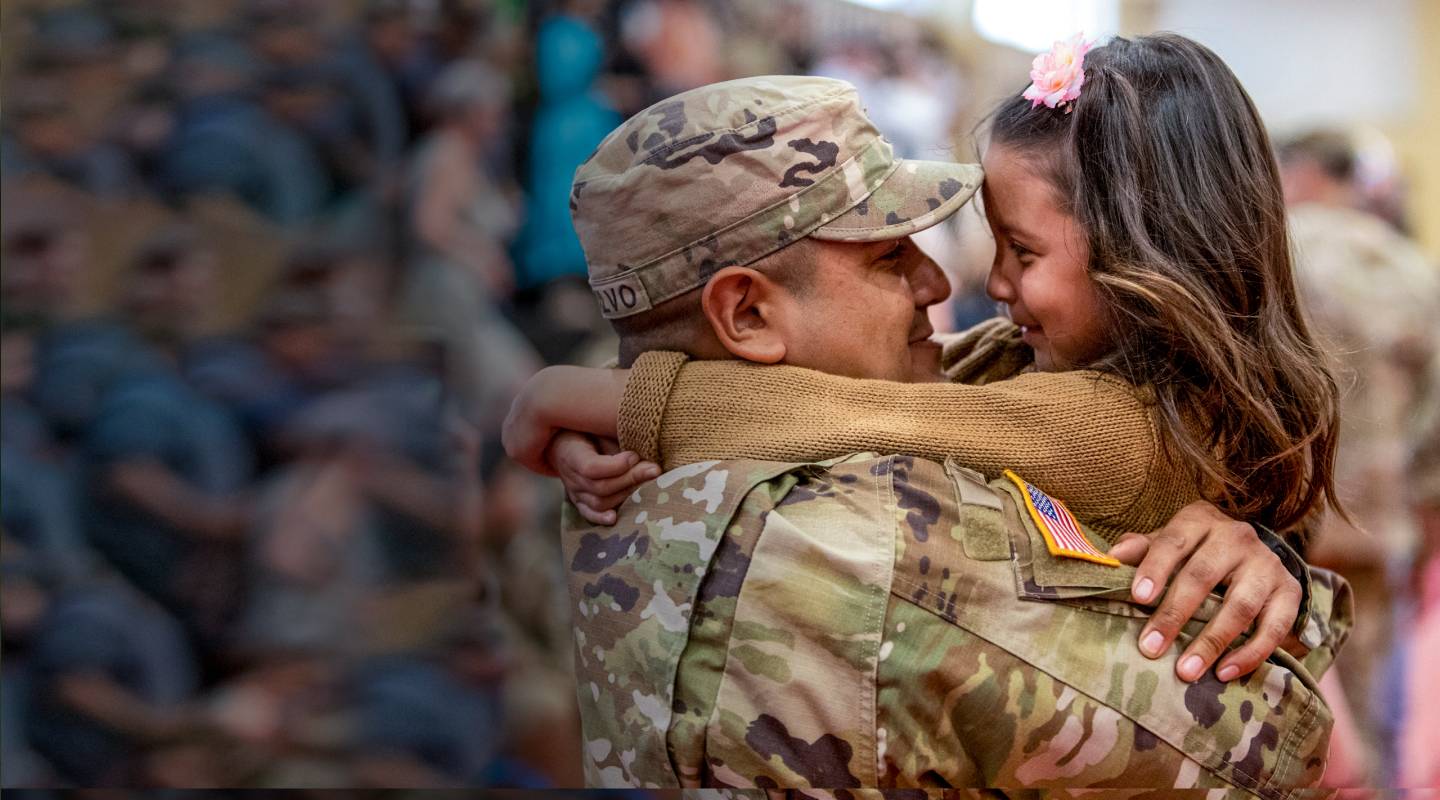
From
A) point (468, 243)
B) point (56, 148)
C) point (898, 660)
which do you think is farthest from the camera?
point (468, 243)

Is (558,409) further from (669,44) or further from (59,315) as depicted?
(669,44)

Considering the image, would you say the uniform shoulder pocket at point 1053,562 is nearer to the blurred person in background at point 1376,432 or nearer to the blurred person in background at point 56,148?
the blurred person in background at point 56,148

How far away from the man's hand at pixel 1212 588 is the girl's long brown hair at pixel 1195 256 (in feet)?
0.21

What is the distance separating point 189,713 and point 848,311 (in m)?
1.00

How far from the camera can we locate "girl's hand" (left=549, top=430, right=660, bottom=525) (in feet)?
3.91

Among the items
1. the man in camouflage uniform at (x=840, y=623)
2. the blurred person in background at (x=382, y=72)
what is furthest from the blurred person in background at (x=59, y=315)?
the man in camouflage uniform at (x=840, y=623)

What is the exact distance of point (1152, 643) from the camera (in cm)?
109

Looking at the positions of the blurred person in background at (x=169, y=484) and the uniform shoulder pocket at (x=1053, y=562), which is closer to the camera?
the uniform shoulder pocket at (x=1053, y=562)

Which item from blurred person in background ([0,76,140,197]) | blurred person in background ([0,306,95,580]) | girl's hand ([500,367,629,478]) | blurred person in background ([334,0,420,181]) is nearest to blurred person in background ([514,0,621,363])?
blurred person in background ([334,0,420,181])

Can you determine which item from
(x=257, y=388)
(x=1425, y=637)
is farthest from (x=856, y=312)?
(x=1425, y=637)

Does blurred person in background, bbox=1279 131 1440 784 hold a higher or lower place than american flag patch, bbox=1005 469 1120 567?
lower

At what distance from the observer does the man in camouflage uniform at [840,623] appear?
1057 millimetres

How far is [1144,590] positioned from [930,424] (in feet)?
0.77

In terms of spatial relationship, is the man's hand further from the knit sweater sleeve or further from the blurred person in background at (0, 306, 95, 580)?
the blurred person in background at (0, 306, 95, 580)
